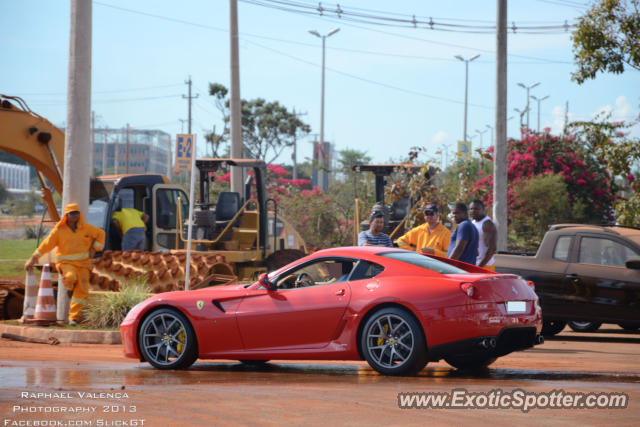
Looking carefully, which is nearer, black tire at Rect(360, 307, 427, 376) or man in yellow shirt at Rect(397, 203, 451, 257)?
black tire at Rect(360, 307, 427, 376)

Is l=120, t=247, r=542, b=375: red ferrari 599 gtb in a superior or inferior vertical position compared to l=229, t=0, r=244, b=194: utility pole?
inferior

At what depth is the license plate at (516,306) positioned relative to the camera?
341 inches

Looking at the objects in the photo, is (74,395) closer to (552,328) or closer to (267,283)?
(267,283)

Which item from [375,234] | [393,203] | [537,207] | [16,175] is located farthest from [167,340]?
[16,175]

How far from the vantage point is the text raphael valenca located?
7223 mm

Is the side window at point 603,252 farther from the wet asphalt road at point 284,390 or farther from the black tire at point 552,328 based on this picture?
the wet asphalt road at point 284,390

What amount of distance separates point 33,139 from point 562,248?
404 inches

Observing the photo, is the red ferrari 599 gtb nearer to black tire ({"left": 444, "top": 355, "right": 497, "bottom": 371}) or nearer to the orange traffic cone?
black tire ({"left": 444, "top": 355, "right": 497, "bottom": 371})

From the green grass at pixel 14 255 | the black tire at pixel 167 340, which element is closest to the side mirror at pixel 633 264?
the black tire at pixel 167 340

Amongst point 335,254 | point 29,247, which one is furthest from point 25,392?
point 29,247

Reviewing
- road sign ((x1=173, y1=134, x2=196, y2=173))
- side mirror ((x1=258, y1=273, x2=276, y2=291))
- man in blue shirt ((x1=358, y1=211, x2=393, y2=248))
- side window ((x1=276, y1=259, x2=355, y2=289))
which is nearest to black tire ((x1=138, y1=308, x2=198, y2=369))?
side mirror ((x1=258, y1=273, x2=276, y2=291))

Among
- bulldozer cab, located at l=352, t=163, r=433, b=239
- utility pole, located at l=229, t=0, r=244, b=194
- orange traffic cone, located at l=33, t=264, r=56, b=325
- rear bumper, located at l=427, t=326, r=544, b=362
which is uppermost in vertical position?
utility pole, located at l=229, t=0, r=244, b=194

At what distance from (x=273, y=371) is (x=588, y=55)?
12.4 meters

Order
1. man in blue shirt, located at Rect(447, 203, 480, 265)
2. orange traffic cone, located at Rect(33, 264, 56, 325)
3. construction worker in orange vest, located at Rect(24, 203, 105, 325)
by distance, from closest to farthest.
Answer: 1. man in blue shirt, located at Rect(447, 203, 480, 265)
2. construction worker in orange vest, located at Rect(24, 203, 105, 325)
3. orange traffic cone, located at Rect(33, 264, 56, 325)
